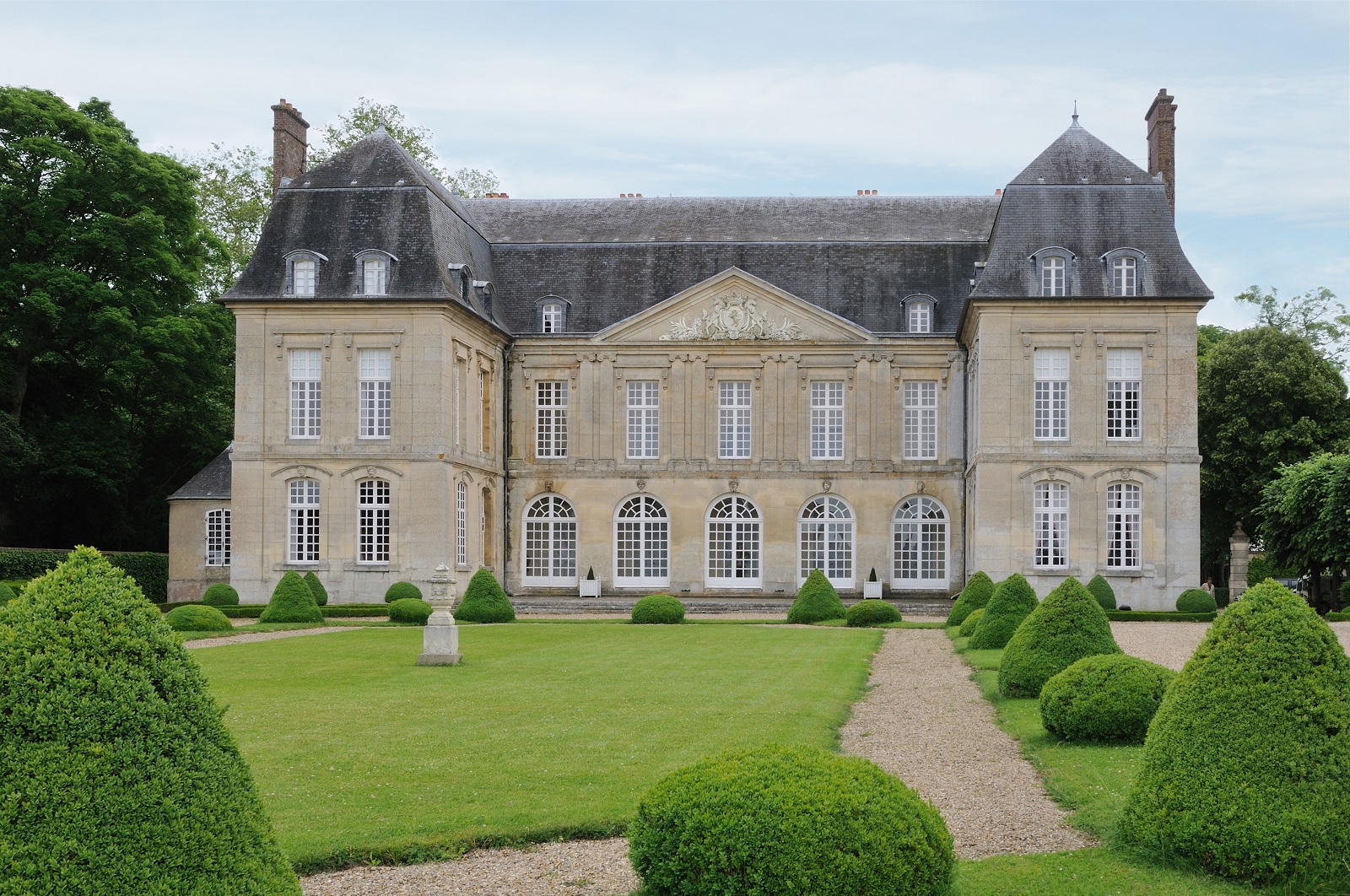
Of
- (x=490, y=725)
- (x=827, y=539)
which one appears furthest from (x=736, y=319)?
(x=490, y=725)

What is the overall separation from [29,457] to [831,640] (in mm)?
22699

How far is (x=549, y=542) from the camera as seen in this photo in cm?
3616

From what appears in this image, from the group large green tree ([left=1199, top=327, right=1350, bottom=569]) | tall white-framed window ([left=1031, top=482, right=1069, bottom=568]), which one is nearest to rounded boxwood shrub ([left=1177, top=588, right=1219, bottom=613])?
tall white-framed window ([left=1031, top=482, right=1069, bottom=568])

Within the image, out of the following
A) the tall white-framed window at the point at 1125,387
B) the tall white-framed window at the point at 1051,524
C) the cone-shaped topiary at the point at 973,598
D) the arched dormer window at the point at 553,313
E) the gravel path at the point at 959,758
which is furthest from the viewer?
the arched dormer window at the point at 553,313

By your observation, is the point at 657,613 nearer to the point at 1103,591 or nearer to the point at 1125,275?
the point at 1103,591

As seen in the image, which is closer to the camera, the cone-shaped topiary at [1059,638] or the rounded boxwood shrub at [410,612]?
the cone-shaped topiary at [1059,638]

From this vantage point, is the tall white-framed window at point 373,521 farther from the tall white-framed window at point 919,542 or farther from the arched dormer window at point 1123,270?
the arched dormer window at point 1123,270

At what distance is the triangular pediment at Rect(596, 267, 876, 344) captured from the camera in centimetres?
3509

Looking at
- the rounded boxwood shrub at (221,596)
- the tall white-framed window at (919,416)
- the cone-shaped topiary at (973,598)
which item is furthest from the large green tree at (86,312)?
the cone-shaped topiary at (973,598)

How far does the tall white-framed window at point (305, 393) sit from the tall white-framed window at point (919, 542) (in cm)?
1488

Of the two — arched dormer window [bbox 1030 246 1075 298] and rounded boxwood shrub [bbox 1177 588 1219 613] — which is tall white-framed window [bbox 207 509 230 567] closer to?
arched dormer window [bbox 1030 246 1075 298]

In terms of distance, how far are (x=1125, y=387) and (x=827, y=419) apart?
767cm

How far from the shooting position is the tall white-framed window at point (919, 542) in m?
35.2

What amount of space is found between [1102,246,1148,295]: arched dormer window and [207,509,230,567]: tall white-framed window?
916 inches
